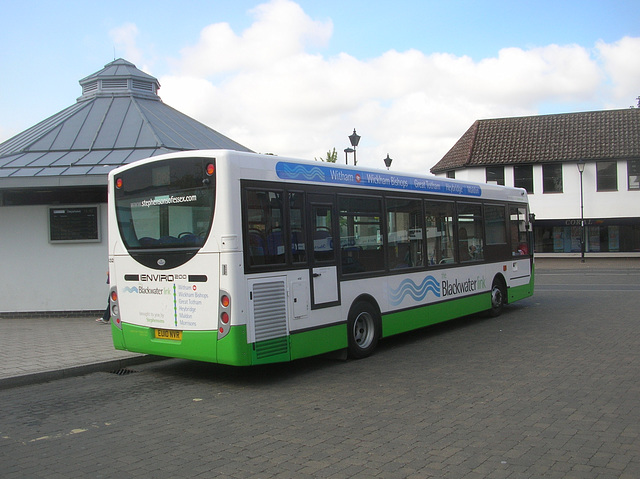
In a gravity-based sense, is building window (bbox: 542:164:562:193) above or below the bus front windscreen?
above

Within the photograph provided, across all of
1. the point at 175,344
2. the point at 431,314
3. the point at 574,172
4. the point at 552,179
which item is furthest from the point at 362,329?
the point at 574,172

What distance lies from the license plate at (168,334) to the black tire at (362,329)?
102 inches

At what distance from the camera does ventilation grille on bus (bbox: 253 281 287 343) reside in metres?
7.57

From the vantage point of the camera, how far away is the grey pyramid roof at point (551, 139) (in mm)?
37156

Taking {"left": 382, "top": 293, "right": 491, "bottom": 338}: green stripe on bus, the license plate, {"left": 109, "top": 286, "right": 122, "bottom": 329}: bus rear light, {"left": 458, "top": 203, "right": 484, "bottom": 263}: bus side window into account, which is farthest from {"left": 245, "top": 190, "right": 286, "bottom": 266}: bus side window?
{"left": 458, "top": 203, "right": 484, "bottom": 263}: bus side window

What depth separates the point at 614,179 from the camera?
36.6 meters

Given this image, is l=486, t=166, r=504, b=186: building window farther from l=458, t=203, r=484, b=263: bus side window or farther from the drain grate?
the drain grate

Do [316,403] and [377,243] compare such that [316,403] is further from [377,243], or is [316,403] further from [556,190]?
[556,190]

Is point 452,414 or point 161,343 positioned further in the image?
point 161,343

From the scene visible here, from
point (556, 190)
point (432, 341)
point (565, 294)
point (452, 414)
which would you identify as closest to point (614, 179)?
point (556, 190)

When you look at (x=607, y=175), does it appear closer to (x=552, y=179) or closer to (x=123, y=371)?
(x=552, y=179)

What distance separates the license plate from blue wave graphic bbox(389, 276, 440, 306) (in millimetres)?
3808

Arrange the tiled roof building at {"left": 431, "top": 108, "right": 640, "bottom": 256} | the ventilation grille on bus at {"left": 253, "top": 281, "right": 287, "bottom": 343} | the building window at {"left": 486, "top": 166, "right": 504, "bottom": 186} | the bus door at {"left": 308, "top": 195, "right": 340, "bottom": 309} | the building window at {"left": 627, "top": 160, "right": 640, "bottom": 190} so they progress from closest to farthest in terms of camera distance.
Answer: the ventilation grille on bus at {"left": 253, "top": 281, "right": 287, "bottom": 343}, the bus door at {"left": 308, "top": 195, "right": 340, "bottom": 309}, the building window at {"left": 627, "top": 160, "right": 640, "bottom": 190}, the tiled roof building at {"left": 431, "top": 108, "right": 640, "bottom": 256}, the building window at {"left": 486, "top": 166, "right": 504, "bottom": 186}

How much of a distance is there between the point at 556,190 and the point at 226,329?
34.7 metres
